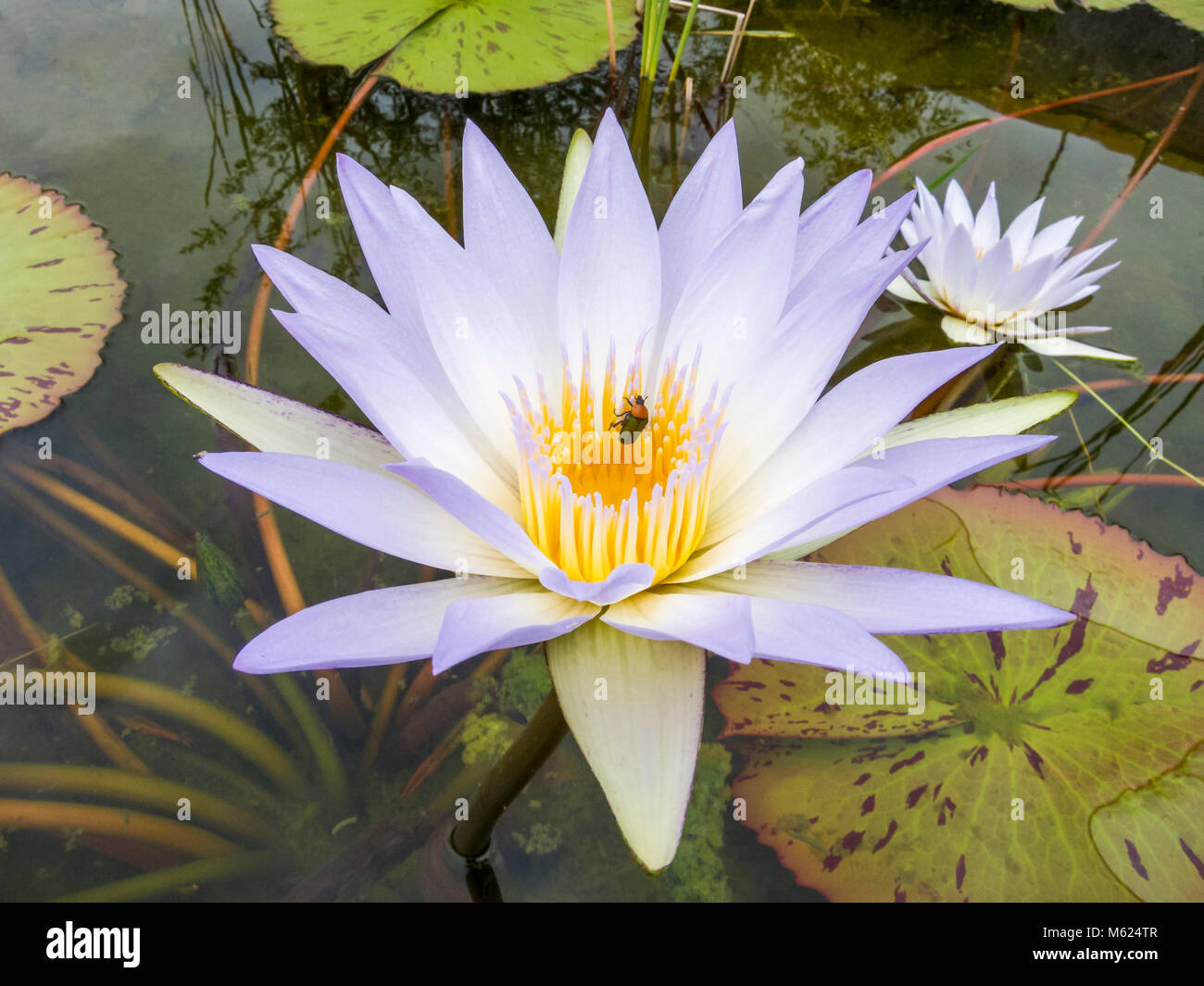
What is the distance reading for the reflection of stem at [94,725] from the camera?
77.5 inches

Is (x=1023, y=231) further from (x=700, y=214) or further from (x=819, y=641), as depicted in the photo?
(x=819, y=641)

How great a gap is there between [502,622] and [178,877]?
1232 millimetres

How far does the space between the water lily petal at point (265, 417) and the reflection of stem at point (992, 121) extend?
2.68 metres

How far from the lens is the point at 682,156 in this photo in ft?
11.2

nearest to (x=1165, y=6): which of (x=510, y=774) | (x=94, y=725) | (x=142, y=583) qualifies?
(x=510, y=774)

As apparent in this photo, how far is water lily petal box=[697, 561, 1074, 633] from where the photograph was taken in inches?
49.8

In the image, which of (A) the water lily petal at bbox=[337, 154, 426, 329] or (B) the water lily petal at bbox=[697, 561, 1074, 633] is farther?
(A) the water lily petal at bbox=[337, 154, 426, 329]

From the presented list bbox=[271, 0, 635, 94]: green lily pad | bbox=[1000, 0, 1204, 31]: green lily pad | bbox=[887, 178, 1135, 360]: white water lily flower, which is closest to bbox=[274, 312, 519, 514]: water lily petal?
bbox=[887, 178, 1135, 360]: white water lily flower

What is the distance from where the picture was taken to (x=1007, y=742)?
189 centimetres

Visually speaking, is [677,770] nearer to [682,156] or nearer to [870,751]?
[870,751]

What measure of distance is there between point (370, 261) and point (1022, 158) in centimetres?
332

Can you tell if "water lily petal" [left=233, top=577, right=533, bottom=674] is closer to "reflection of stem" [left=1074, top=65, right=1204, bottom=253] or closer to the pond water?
the pond water
